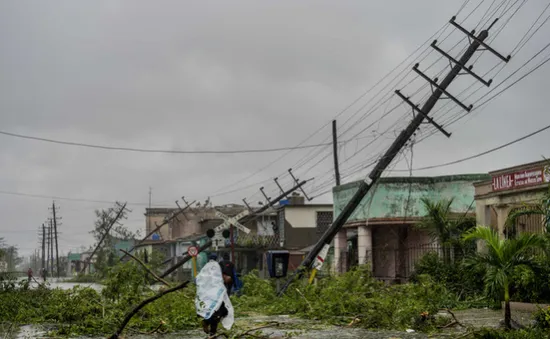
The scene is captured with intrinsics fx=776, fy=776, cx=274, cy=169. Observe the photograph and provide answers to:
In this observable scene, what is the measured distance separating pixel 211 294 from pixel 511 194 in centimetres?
1353

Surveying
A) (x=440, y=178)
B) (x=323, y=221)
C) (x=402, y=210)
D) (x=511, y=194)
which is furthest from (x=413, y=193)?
(x=323, y=221)

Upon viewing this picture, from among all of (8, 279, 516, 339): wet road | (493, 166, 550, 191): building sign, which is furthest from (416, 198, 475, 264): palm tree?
(8, 279, 516, 339): wet road

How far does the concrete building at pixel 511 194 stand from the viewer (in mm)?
23844

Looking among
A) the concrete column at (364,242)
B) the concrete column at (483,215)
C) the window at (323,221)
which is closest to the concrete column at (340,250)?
the concrete column at (364,242)

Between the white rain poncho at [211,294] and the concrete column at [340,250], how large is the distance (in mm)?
24893

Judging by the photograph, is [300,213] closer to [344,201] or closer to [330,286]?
[344,201]

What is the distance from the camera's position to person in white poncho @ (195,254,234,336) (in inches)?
607

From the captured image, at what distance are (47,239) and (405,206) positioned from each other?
360 ft

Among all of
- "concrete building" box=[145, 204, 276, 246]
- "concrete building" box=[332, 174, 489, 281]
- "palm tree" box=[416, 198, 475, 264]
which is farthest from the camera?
"concrete building" box=[145, 204, 276, 246]

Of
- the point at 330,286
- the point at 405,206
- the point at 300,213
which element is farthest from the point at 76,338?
the point at 300,213

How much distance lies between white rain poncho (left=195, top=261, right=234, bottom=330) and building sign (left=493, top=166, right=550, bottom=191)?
11.6 meters

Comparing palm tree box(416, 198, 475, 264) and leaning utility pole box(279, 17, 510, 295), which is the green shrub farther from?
leaning utility pole box(279, 17, 510, 295)

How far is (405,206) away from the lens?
36.1m

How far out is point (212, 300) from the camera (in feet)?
50.6
